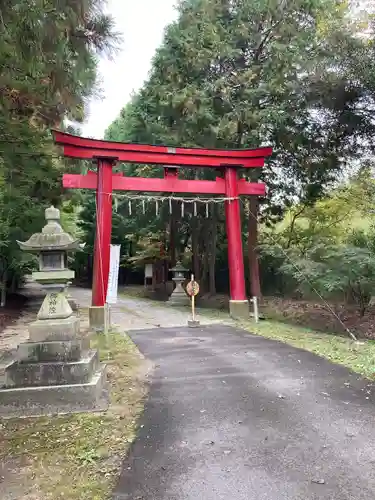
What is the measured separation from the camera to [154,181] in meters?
10.1

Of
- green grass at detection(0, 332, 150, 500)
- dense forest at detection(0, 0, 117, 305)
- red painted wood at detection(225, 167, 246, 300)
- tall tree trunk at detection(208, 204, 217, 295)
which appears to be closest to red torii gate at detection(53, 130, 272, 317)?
red painted wood at detection(225, 167, 246, 300)

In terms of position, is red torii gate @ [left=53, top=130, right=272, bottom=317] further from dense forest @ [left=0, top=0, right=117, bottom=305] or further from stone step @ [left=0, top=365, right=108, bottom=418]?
stone step @ [left=0, top=365, right=108, bottom=418]

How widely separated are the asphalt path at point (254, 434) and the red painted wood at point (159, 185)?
539cm

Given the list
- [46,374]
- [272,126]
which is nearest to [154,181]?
[272,126]

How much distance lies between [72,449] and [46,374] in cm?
114

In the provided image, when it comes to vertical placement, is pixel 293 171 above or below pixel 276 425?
above

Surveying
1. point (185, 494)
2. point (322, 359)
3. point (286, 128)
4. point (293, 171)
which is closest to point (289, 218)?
point (293, 171)

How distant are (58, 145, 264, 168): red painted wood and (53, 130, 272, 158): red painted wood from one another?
0.25ft

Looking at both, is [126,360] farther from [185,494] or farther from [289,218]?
[289,218]

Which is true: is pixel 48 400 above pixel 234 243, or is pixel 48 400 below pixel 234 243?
below

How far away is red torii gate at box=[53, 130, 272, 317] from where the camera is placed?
30.3ft

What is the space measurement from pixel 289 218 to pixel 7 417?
45.0 ft

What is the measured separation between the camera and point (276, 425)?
10.9 ft

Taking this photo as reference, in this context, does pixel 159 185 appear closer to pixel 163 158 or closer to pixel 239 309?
pixel 163 158
